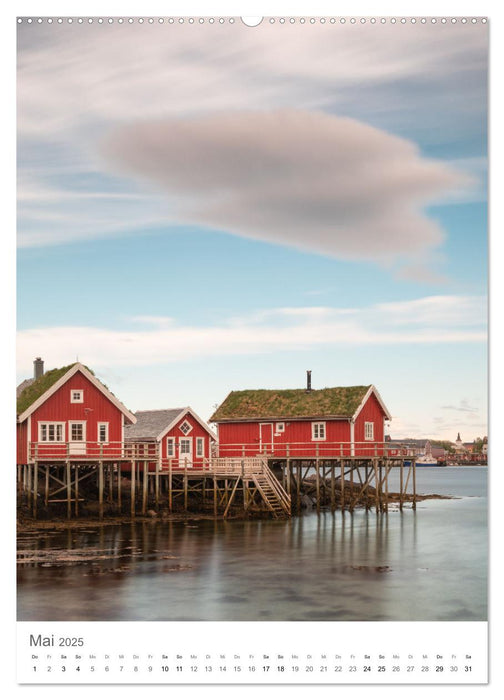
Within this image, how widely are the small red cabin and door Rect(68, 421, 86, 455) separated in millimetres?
8422

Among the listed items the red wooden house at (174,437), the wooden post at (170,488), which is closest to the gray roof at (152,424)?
the red wooden house at (174,437)

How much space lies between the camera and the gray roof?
41719mm

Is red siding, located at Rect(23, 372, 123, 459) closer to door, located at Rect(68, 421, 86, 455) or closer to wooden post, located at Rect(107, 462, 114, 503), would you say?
door, located at Rect(68, 421, 86, 455)

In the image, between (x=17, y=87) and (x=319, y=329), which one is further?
(x=319, y=329)

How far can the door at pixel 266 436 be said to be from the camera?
Answer: 43.3 meters

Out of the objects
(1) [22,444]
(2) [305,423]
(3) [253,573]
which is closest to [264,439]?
(2) [305,423]

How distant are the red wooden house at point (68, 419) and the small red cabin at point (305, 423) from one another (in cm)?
736

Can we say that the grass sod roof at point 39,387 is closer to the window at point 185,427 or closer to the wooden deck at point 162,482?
the wooden deck at point 162,482

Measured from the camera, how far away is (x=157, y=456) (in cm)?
3916

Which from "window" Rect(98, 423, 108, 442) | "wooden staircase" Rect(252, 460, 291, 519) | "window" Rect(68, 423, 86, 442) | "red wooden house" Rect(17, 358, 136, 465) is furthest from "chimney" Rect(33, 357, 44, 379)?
"wooden staircase" Rect(252, 460, 291, 519)

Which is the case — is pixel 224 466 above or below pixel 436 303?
below
